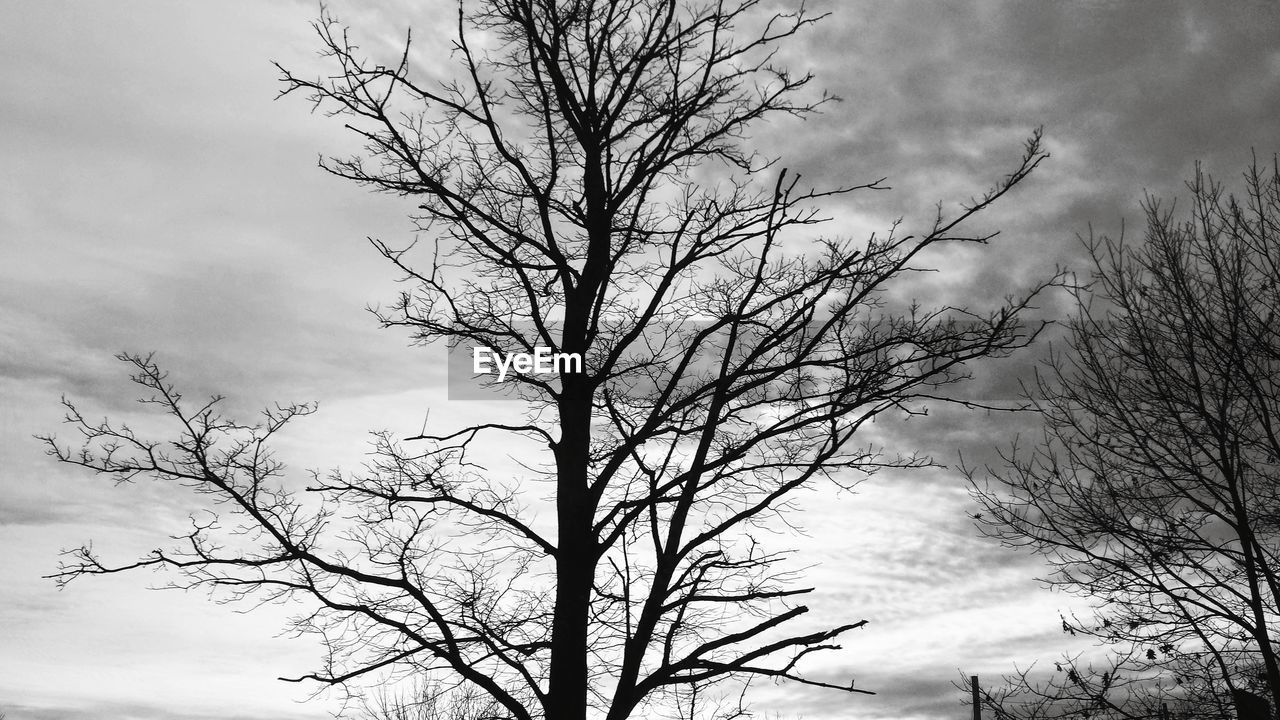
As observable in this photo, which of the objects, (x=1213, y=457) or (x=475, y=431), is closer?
(x=475, y=431)

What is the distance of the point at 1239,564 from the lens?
10.2m

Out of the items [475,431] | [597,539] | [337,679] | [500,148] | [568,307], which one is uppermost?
[500,148]

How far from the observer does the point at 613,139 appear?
325 inches

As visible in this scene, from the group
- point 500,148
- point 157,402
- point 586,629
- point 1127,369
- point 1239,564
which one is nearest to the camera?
point 586,629

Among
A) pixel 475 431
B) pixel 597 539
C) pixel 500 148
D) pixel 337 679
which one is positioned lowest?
pixel 337 679

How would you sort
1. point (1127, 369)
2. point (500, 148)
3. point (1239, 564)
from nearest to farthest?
point (500, 148) → point (1239, 564) → point (1127, 369)

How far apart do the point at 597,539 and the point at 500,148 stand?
3371mm

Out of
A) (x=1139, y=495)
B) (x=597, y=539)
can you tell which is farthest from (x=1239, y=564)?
(x=597, y=539)

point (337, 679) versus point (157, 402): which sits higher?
point (157, 402)

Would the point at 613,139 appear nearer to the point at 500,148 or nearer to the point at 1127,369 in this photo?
the point at 500,148

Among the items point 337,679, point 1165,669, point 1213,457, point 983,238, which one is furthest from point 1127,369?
point 337,679

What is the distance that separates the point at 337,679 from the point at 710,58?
5536 millimetres

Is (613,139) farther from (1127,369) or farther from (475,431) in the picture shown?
(1127,369)

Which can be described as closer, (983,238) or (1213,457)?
(983,238)
